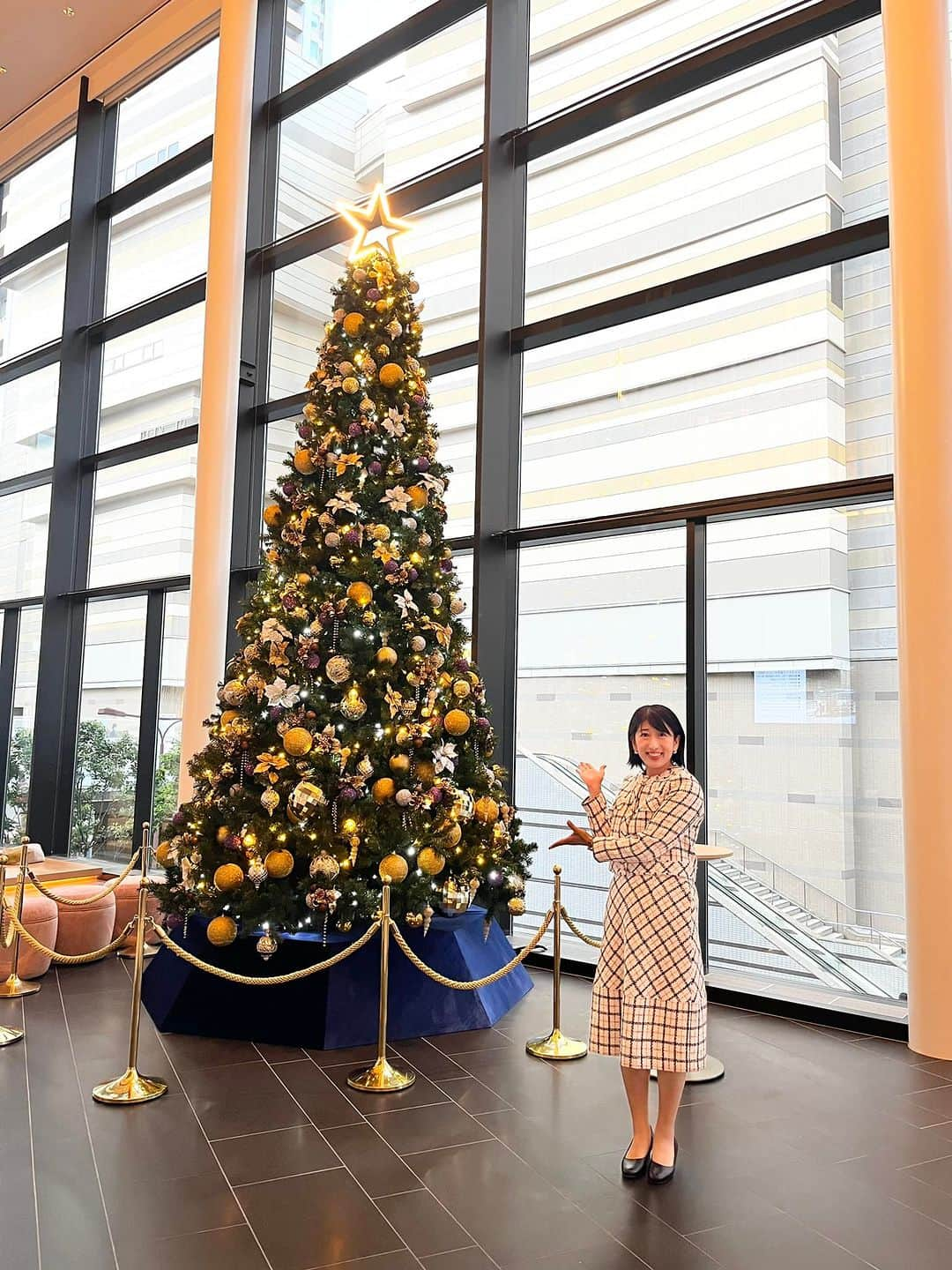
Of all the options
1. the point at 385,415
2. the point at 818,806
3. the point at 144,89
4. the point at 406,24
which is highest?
the point at 144,89

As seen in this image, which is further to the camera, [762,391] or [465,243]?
[465,243]

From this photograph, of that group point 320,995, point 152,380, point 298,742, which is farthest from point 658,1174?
point 152,380

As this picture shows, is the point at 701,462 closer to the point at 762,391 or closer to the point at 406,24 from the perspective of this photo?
the point at 762,391

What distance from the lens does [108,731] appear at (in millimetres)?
11172

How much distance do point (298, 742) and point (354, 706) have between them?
0.38 metres

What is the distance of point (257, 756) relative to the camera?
5539 mm

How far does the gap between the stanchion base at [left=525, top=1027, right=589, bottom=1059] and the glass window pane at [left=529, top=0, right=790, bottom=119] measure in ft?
22.9

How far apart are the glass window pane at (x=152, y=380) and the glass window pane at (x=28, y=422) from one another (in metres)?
1.02

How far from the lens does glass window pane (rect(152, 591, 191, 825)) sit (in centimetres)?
1018

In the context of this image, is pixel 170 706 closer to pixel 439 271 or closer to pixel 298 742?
pixel 439 271

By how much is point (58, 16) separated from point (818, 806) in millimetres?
12241

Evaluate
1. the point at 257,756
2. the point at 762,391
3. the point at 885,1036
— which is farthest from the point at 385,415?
the point at 885,1036

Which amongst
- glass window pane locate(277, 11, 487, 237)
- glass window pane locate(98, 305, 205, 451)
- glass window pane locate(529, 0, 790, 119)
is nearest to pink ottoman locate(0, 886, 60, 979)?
glass window pane locate(98, 305, 205, 451)

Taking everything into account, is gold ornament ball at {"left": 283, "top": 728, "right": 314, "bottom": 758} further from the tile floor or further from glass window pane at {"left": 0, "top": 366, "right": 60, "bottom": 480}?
glass window pane at {"left": 0, "top": 366, "right": 60, "bottom": 480}
